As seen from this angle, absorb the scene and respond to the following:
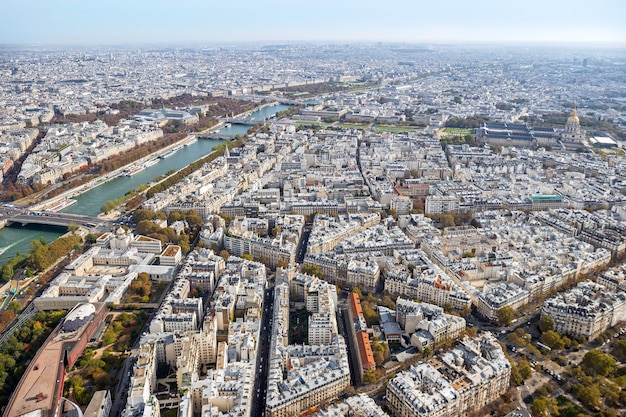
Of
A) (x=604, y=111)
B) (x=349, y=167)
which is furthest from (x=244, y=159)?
(x=604, y=111)

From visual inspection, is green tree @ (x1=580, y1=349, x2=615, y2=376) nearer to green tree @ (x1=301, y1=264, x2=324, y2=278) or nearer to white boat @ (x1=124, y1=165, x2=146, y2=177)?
green tree @ (x1=301, y1=264, x2=324, y2=278)

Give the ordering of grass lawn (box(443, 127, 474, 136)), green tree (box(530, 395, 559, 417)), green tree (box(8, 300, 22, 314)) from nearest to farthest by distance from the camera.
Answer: green tree (box(530, 395, 559, 417)) → green tree (box(8, 300, 22, 314)) → grass lawn (box(443, 127, 474, 136))

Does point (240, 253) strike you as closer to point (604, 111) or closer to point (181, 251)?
point (181, 251)

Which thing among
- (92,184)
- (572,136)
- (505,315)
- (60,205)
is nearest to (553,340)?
(505,315)

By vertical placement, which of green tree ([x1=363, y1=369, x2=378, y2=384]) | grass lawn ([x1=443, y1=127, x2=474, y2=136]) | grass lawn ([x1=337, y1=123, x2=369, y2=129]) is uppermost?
grass lawn ([x1=337, y1=123, x2=369, y2=129])

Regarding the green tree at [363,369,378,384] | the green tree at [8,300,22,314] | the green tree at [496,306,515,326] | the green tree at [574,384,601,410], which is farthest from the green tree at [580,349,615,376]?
the green tree at [8,300,22,314]

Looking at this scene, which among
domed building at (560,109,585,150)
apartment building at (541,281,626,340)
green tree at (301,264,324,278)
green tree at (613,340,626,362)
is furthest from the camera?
domed building at (560,109,585,150)

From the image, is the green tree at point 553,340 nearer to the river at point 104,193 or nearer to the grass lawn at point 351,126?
the river at point 104,193
